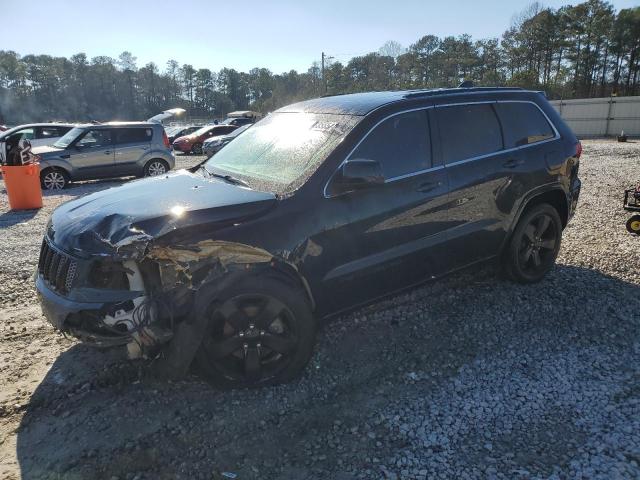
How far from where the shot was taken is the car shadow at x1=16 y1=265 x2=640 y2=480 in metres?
2.54

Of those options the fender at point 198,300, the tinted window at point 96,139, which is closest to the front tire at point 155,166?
the tinted window at point 96,139

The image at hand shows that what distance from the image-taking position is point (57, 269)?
292cm

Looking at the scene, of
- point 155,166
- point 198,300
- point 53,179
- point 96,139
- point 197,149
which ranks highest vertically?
point 96,139

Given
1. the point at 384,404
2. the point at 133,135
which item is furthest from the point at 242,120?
the point at 384,404

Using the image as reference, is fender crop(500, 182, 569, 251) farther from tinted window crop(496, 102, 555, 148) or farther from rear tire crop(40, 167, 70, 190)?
rear tire crop(40, 167, 70, 190)

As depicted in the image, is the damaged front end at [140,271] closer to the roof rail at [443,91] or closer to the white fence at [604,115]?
the roof rail at [443,91]

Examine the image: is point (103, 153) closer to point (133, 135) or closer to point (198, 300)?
point (133, 135)

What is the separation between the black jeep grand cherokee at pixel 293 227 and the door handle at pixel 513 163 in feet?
0.04

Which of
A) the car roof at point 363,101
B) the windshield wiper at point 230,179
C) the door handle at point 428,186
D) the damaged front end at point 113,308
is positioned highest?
the car roof at point 363,101

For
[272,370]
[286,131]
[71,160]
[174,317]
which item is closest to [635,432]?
[272,370]

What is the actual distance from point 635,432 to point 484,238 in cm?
186

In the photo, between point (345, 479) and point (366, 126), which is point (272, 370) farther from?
point (366, 126)

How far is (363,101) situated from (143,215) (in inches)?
77.9

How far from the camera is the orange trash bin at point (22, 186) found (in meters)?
9.30
